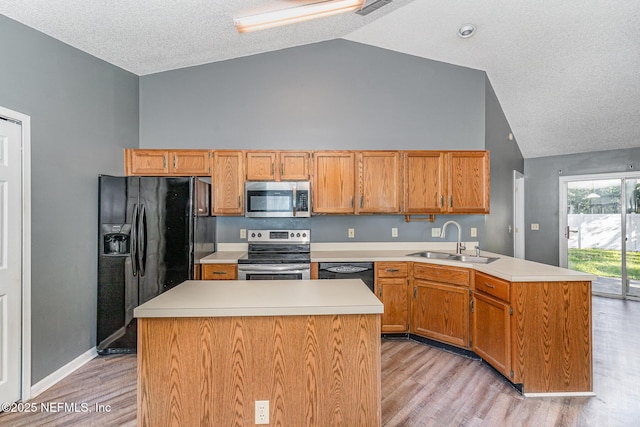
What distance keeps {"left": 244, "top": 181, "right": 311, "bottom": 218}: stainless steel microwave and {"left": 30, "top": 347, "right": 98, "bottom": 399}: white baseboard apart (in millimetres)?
1977

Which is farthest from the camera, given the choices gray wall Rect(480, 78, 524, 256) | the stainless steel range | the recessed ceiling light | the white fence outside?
the white fence outside

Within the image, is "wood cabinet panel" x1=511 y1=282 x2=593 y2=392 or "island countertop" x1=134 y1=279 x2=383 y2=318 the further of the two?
"wood cabinet panel" x1=511 y1=282 x2=593 y2=392

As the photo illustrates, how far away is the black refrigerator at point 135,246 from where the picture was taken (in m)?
3.13

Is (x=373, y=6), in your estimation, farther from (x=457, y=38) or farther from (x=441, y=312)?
(x=441, y=312)

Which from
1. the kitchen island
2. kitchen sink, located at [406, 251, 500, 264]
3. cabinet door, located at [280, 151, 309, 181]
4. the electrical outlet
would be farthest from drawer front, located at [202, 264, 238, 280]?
kitchen sink, located at [406, 251, 500, 264]

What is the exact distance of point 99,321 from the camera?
10.3 feet

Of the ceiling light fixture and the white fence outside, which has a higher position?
the ceiling light fixture

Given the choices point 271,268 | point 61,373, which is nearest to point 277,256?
point 271,268

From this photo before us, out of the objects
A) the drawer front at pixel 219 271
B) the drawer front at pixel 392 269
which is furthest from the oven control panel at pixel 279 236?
the drawer front at pixel 392 269

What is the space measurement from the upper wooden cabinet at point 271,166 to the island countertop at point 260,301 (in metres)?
1.92

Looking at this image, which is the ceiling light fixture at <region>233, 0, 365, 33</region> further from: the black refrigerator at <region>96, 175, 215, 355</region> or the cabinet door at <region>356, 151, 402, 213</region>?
the cabinet door at <region>356, 151, 402, 213</region>

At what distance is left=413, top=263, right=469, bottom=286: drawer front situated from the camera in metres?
3.09

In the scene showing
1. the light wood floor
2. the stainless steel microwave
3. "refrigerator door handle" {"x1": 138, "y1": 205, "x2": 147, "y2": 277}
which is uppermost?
the stainless steel microwave

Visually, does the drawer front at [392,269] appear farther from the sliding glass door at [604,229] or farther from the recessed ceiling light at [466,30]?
the sliding glass door at [604,229]
